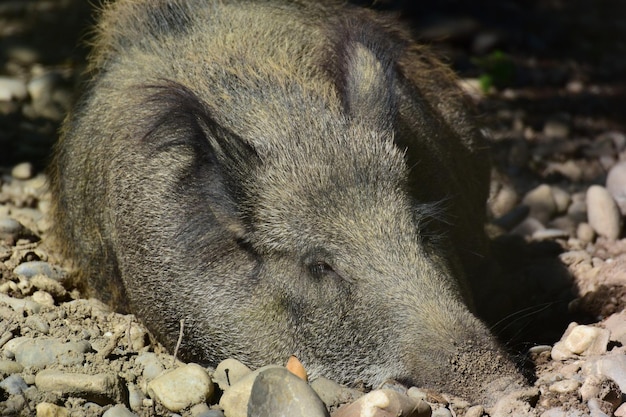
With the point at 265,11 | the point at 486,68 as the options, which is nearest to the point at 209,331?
the point at 265,11

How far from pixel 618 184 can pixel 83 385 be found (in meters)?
4.16

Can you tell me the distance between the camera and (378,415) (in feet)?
11.3

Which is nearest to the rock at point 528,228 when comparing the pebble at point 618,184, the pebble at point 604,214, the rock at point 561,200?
the rock at point 561,200

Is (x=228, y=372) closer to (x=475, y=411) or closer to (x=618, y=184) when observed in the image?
(x=475, y=411)

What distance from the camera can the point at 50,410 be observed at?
3.55 meters

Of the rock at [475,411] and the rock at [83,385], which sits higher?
the rock at [83,385]

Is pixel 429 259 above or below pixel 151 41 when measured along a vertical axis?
below

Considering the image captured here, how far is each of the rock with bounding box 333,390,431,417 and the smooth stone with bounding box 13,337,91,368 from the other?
120cm

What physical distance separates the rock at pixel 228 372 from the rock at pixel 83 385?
0.47m

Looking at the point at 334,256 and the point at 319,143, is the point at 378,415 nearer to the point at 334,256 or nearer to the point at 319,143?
the point at 334,256

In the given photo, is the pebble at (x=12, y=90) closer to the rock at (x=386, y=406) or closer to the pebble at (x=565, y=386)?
the rock at (x=386, y=406)

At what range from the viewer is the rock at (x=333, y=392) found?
12.9 feet

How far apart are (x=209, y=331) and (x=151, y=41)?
1674 mm

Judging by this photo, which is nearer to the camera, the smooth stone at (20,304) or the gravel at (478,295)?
the gravel at (478,295)
